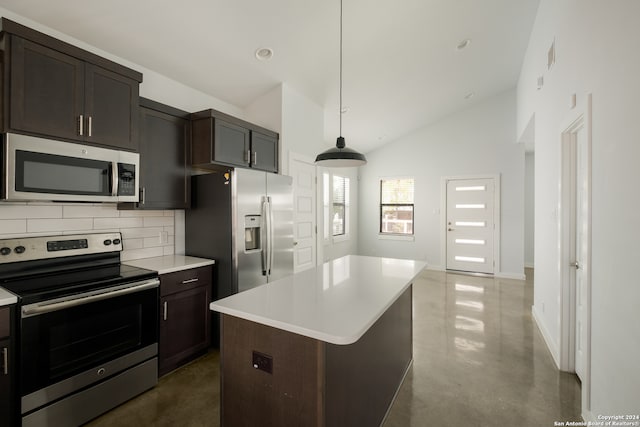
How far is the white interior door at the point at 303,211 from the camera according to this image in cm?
404

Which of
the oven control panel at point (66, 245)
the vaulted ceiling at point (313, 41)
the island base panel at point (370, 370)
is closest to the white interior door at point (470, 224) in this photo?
the vaulted ceiling at point (313, 41)

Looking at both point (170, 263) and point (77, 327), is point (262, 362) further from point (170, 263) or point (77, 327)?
point (170, 263)

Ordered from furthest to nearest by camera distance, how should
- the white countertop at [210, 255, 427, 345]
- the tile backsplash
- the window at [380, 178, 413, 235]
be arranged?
the window at [380, 178, 413, 235] < the tile backsplash < the white countertop at [210, 255, 427, 345]

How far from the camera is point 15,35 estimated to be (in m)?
1.80

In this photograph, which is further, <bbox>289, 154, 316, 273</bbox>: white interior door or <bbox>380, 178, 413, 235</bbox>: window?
<bbox>380, 178, 413, 235</bbox>: window

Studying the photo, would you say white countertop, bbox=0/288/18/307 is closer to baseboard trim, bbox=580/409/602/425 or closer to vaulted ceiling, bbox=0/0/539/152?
vaulted ceiling, bbox=0/0/539/152

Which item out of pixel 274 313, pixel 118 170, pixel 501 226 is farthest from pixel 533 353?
pixel 118 170

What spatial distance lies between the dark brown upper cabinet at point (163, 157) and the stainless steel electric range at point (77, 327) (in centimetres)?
54

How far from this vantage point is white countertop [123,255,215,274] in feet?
8.07

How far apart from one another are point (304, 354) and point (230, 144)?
2427 millimetres

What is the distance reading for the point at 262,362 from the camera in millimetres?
1412

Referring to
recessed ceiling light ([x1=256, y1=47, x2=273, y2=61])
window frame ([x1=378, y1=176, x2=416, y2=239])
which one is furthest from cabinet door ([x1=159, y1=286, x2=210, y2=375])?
window frame ([x1=378, y1=176, x2=416, y2=239])

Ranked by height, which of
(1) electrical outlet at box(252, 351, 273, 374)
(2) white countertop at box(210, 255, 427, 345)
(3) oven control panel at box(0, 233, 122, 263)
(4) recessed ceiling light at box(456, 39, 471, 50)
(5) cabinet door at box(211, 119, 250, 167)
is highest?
(4) recessed ceiling light at box(456, 39, 471, 50)

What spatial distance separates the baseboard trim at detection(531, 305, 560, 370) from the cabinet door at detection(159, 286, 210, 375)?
3.18 m
